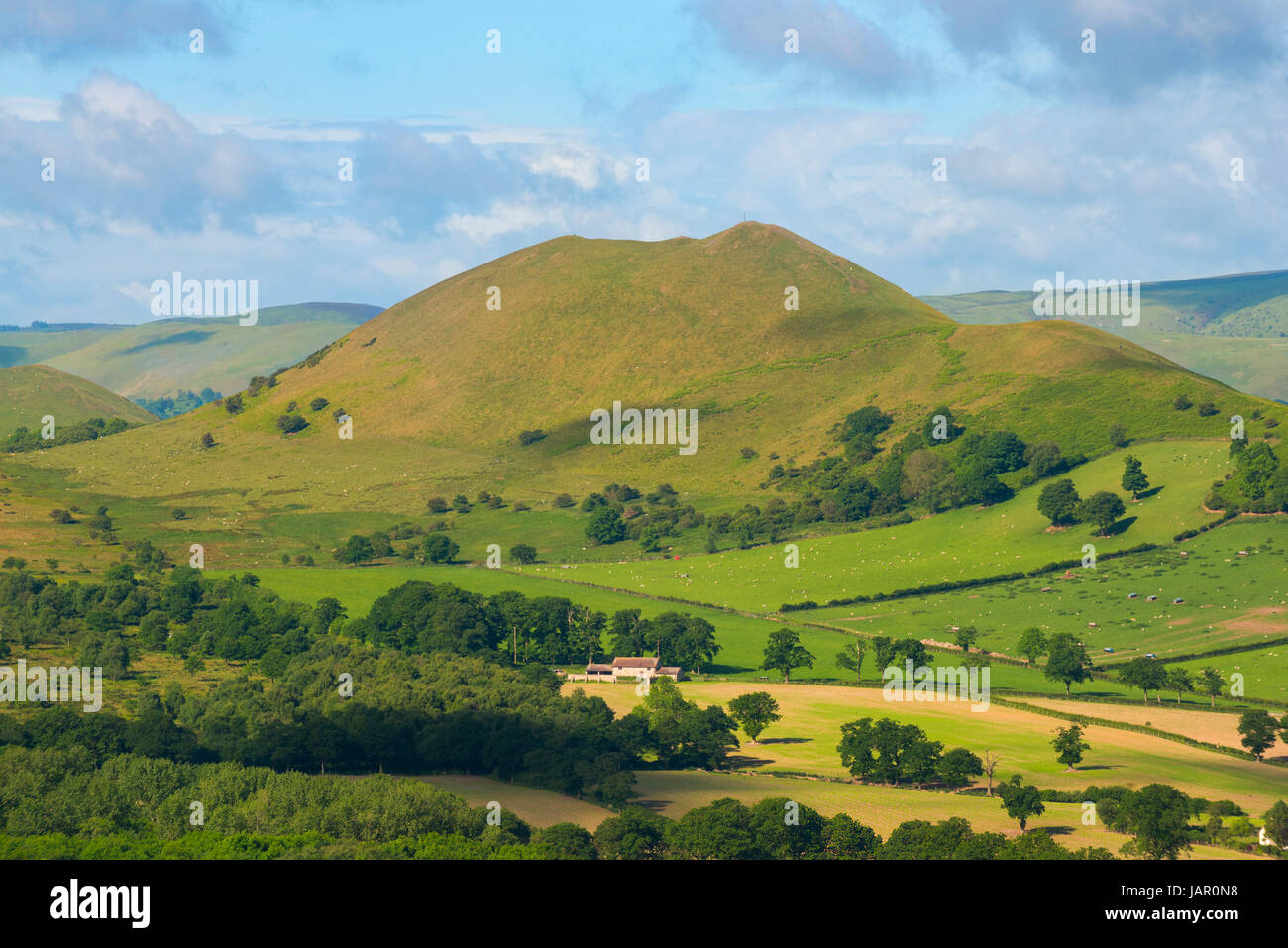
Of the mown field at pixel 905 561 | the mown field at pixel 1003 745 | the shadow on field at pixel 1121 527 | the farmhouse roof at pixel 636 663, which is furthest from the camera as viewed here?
the shadow on field at pixel 1121 527

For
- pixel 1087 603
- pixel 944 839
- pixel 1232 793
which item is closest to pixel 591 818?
pixel 944 839

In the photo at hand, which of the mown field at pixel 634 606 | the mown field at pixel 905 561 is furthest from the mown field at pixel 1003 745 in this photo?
the mown field at pixel 905 561

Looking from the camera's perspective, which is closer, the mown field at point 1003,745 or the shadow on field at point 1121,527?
the mown field at point 1003,745

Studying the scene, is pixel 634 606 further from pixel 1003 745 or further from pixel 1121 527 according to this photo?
pixel 1121 527

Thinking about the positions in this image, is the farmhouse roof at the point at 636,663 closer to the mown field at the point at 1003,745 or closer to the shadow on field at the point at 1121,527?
the mown field at the point at 1003,745

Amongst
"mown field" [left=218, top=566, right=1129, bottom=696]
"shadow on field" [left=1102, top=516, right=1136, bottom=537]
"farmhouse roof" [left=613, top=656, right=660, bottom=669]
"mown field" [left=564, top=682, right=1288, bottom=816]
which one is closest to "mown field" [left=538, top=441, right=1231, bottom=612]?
"shadow on field" [left=1102, top=516, right=1136, bottom=537]

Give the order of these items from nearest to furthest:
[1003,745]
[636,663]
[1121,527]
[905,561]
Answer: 1. [1003,745]
2. [636,663]
3. [1121,527]
4. [905,561]

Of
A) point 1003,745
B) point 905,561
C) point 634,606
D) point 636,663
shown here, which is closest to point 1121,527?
point 905,561

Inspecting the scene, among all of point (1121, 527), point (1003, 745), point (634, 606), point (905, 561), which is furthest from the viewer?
point (905, 561)
